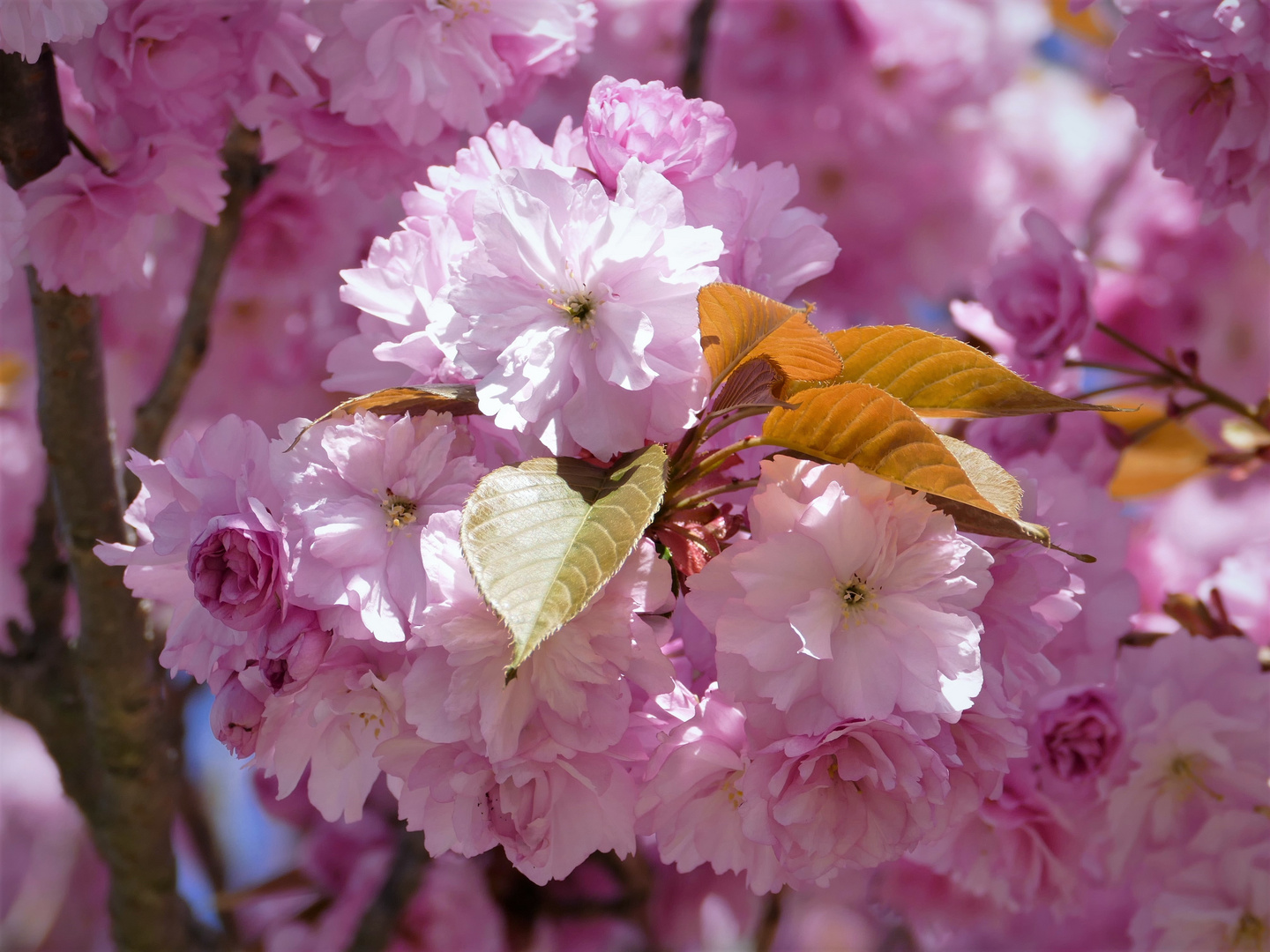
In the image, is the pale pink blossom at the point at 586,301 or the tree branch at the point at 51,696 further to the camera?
the tree branch at the point at 51,696

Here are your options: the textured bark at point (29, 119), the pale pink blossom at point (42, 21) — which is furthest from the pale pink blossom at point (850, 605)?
the textured bark at point (29, 119)

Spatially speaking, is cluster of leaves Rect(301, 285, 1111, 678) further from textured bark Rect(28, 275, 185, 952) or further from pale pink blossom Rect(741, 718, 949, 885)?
textured bark Rect(28, 275, 185, 952)

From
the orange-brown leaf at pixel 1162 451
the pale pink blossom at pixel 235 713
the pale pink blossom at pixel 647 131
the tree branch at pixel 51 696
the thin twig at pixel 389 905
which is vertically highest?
the pale pink blossom at pixel 647 131

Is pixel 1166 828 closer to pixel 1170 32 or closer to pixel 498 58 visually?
pixel 1170 32

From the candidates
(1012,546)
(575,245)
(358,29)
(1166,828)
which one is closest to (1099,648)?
(1166,828)

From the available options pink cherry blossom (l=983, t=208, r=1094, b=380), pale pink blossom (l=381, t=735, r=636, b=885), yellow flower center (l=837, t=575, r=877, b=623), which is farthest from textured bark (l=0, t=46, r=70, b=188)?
pink cherry blossom (l=983, t=208, r=1094, b=380)

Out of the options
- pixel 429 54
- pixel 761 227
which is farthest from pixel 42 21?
pixel 761 227

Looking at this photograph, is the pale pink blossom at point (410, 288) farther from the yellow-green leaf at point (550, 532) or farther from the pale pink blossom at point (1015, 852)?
the pale pink blossom at point (1015, 852)
